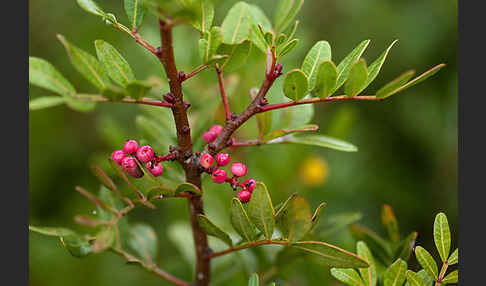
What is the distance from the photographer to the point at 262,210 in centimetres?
107

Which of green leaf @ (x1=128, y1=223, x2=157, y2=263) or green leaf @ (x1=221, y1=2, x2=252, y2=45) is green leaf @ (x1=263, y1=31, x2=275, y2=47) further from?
green leaf @ (x1=128, y1=223, x2=157, y2=263)

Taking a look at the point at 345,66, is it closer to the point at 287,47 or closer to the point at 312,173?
the point at 287,47

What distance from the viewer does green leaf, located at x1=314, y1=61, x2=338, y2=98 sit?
1.02m

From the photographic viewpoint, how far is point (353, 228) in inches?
54.0

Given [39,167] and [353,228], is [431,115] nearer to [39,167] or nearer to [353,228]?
[353,228]

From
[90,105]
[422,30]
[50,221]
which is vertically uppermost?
[422,30]

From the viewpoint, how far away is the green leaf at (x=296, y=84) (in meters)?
1.04

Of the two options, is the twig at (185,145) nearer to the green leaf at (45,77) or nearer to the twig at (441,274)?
the green leaf at (45,77)

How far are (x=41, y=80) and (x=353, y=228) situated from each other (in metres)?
0.87

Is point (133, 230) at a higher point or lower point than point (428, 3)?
lower

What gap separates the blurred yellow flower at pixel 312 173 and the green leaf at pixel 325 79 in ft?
3.75

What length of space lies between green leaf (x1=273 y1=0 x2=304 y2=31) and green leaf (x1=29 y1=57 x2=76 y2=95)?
49 cm

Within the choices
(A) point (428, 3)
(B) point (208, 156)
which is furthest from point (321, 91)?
(A) point (428, 3)

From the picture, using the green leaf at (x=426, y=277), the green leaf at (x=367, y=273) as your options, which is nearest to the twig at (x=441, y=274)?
the green leaf at (x=426, y=277)
